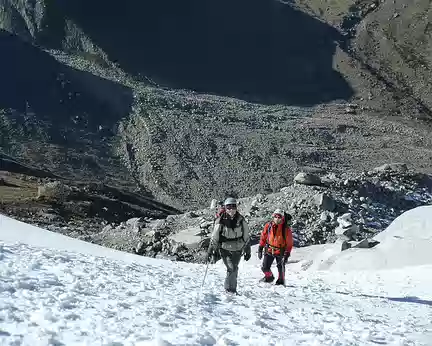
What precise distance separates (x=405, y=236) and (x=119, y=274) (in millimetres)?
11882

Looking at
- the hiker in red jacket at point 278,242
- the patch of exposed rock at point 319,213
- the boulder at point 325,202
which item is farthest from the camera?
the boulder at point 325,202

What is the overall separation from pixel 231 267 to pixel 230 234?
57cm

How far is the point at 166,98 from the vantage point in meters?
64.8

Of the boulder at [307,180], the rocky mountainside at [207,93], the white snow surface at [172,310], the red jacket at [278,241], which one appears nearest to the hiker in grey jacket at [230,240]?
the white snow surface at [172,310]

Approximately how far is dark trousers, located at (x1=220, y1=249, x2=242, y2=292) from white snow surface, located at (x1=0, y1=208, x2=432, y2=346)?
0.28 metres

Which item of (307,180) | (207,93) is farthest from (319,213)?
(207,93)

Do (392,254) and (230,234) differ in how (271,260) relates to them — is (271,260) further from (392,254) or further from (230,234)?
(392,254)

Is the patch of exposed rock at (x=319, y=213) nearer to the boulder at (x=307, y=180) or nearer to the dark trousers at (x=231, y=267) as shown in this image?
the boulder at (x=307, y=180)

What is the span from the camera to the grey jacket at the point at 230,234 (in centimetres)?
1037

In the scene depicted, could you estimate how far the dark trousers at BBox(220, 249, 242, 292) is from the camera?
10367 millimetres

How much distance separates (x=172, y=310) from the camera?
770 centimetres

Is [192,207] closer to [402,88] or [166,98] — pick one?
[166,98]

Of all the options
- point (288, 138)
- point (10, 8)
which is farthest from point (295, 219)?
point (10, 8)

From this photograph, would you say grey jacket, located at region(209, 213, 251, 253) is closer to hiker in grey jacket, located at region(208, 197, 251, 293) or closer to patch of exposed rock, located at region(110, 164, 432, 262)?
hiker in grey jacket, located at region(208, 197, 251, 293)
